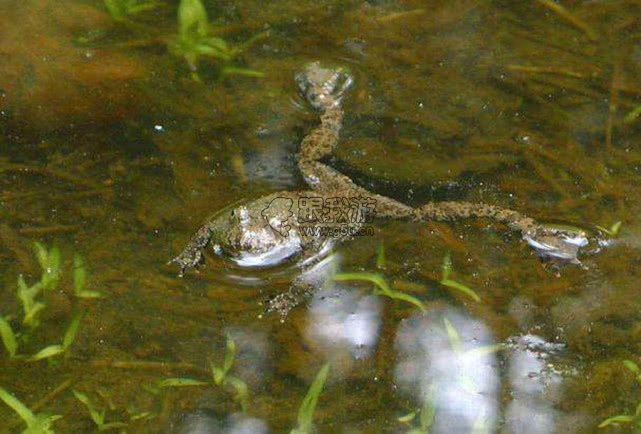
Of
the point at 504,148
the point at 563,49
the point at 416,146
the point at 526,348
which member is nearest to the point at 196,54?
the point at 416,146

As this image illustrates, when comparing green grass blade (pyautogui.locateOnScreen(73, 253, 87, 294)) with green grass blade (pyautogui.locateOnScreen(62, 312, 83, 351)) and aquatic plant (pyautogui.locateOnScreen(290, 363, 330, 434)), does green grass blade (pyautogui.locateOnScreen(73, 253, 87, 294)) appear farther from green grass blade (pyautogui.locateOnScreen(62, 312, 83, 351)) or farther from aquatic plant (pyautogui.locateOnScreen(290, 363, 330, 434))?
aquatic plant (pyautogui.locateOnScreen(290, 363, 330, 434))

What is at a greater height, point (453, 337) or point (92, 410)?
point (453, 337)

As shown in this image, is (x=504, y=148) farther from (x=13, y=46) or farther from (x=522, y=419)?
(x=13, y=46)

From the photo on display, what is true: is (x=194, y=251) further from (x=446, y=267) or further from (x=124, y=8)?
(x=124, y=8)

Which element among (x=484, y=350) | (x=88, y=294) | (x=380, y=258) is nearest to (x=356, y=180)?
(x=380, y=258)

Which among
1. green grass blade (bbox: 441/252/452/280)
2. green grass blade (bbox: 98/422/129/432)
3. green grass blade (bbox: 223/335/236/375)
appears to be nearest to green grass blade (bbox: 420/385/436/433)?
green grass blade (bbox: 441/252/452/280)
